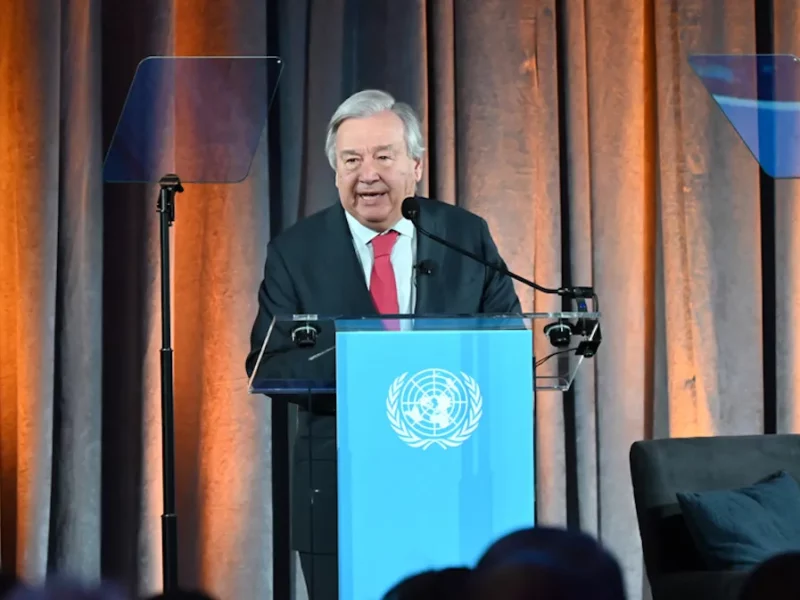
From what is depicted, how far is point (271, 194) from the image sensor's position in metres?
4.10

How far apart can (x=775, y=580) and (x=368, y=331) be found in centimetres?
138

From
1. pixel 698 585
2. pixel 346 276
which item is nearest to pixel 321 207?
pixel 346 276

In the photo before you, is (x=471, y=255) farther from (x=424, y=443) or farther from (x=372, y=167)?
(x=372, y=167)

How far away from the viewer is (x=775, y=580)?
3.28 ft

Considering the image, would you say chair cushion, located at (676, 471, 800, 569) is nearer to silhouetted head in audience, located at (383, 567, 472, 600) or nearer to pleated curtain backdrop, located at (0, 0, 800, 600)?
pleated curtain backdrop, located at (0, 0, 800, 600)

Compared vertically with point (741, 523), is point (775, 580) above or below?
above

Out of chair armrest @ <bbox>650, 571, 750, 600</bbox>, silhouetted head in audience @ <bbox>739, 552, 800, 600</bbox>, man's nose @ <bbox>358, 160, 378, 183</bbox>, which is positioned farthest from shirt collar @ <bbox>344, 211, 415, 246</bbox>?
silhouetted head in audience @ <bbox>739, 552, 800, 600</bbox>

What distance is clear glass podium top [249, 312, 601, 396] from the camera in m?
2.32

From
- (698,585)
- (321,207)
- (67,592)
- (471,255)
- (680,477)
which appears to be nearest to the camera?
(67,592)

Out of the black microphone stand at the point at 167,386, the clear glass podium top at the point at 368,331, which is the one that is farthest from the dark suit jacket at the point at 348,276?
the clear glass podium top at the point at 368,331

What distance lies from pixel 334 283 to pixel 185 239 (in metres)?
0.99

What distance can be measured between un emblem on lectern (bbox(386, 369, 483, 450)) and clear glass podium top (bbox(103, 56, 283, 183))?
122 centimetres

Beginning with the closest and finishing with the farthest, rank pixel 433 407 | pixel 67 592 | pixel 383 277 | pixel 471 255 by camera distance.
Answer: pixel 67 592 → pixel 433 407 → pixel 471 255 → pixel 383 277

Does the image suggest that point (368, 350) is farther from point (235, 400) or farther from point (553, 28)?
point (553, 28)
